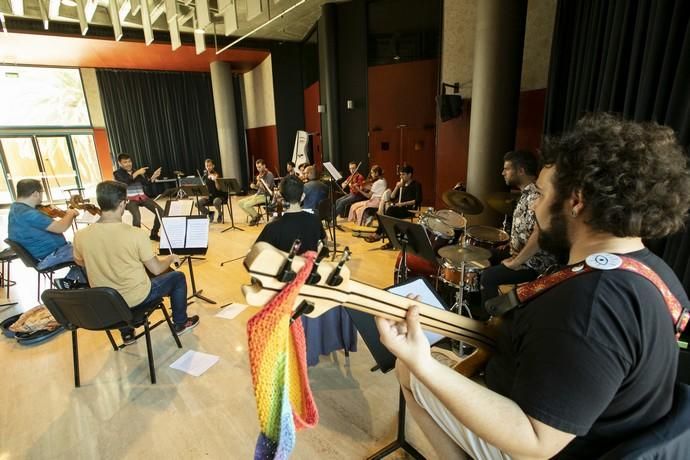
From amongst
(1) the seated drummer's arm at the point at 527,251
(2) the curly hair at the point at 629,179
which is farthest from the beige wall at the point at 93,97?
(2) the curly hair at the point at 629,179

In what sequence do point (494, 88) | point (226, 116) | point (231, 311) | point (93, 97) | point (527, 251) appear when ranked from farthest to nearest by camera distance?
point (226, 116) → point (93, 97) → point (494, 88) → point (231, 311) → point (527, 251)

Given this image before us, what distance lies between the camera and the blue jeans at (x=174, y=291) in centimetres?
265

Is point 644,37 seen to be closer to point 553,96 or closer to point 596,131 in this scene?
point 553,96

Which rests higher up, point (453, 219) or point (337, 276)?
point (337, 276)

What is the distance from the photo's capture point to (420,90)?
716cm

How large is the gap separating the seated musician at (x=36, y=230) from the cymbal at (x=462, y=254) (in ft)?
11.0

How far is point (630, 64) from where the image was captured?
8.73 feet

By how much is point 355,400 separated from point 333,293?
1.66 metres

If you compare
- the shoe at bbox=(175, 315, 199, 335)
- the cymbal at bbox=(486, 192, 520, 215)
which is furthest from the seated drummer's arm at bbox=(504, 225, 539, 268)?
the shoe at bbox=(175, 315, 199, 335)

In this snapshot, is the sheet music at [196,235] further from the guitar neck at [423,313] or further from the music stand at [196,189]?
the music stand at [196,189]

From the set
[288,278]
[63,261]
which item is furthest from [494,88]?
[63,261]

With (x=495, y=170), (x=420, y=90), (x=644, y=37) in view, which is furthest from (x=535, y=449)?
(x=420, y=90)

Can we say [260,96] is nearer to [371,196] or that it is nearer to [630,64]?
[371,196]

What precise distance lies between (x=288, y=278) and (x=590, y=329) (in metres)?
0.60
